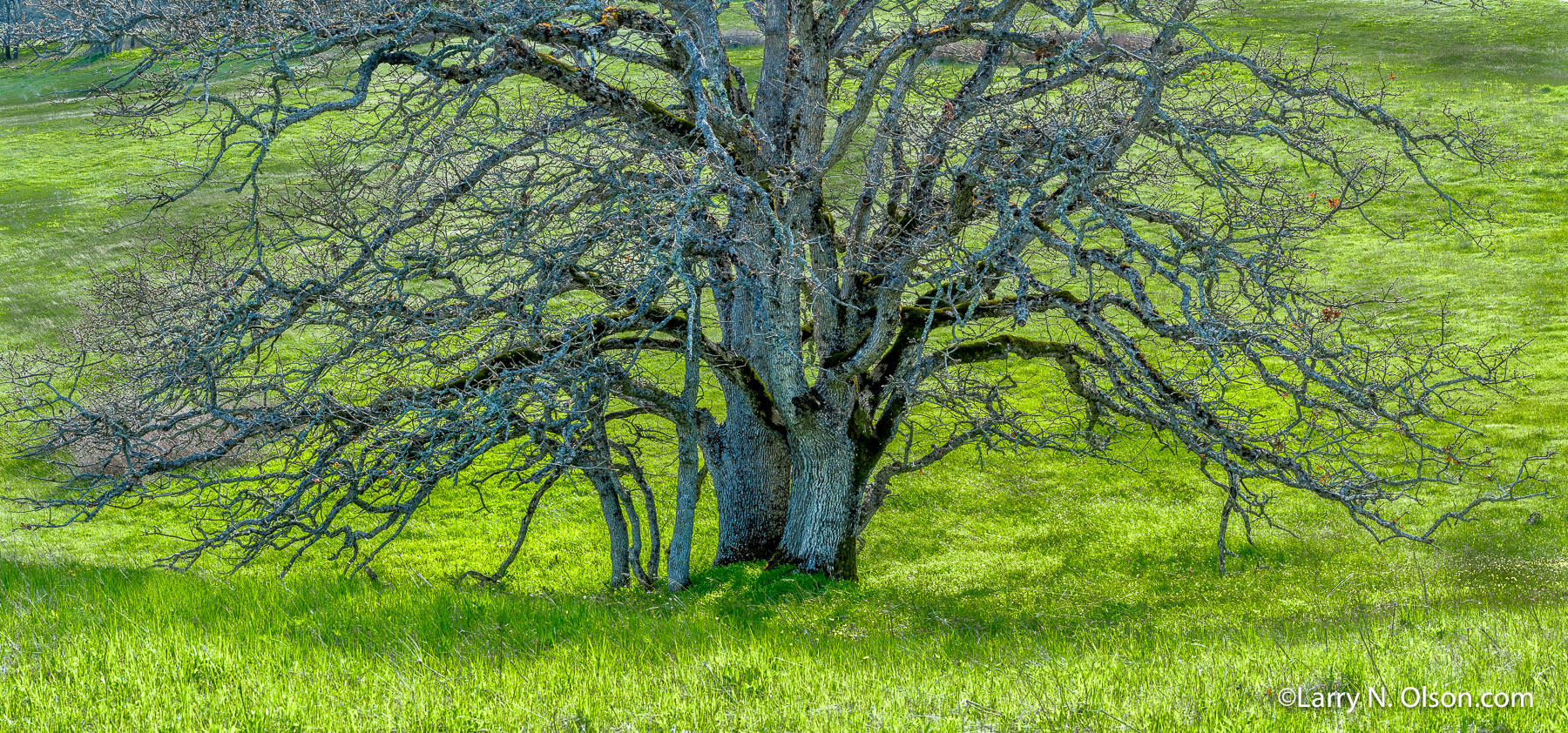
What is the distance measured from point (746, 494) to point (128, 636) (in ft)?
26.4

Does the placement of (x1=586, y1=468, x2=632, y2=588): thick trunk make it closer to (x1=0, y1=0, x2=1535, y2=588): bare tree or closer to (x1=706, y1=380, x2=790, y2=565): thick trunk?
(x1=0, y1=0, x2=1535, y2=588): bare tree

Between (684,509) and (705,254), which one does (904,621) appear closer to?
(684,509)

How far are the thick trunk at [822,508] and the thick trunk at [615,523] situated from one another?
6.15 ft

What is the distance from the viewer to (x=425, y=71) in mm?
8883

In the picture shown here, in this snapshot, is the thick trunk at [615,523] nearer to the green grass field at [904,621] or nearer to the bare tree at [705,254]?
the bare tree at [705,254]

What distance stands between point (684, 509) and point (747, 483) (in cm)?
188

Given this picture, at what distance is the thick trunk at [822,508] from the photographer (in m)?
12.2

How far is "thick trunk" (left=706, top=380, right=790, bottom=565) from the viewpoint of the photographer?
43.7ft

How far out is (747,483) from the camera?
13516 millimetres

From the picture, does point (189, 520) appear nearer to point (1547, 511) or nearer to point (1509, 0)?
point (1547, 511)

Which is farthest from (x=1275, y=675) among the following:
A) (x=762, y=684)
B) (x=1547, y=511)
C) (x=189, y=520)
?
(x=189, y=520)

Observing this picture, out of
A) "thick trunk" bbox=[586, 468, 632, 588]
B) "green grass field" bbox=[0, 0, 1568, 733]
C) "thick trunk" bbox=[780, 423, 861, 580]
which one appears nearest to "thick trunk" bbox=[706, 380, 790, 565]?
"thick trunk" bbox=[780, 423, 861, 580]

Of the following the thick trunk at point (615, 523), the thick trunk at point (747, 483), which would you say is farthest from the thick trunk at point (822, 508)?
the thick trunk at point (615, 523)

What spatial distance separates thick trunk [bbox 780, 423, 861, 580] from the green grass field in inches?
24.1
